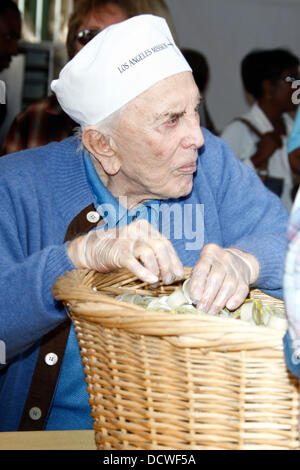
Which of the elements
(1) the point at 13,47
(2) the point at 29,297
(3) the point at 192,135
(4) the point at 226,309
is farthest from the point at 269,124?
(2) the point at 29,297

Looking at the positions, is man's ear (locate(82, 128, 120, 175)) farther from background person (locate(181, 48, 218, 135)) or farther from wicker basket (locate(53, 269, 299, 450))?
background person (locate(181, 48, 218, 135))

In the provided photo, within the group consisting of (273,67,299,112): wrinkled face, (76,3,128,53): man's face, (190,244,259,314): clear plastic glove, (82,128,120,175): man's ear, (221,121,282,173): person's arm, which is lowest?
(221,121,282,173): person's arm

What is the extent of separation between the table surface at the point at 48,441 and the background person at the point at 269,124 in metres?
2.35

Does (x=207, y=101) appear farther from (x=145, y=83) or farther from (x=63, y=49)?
(x=145, y=83)

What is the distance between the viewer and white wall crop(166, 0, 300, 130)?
3846mm

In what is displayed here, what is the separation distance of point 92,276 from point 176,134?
466 mm

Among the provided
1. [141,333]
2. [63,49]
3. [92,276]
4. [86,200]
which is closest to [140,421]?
[141,333]

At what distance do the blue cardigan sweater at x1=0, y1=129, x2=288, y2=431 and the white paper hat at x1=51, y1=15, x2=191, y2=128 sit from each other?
0.20m

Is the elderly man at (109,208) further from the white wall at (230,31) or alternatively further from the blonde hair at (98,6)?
the white wall at (230,31)

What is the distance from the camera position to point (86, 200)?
→ 5.25ft

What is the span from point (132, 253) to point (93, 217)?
379mm

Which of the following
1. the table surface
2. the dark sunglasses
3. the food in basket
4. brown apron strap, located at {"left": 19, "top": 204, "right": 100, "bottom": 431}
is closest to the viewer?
the food in basket

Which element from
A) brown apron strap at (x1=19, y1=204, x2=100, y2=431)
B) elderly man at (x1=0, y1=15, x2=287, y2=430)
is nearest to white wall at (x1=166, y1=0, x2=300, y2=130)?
elderly man at (x1=0, y1=15, x2=287, y2=430)

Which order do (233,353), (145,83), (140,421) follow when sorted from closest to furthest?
1. (233,353)
2. (140,421)
3. (145,83)
